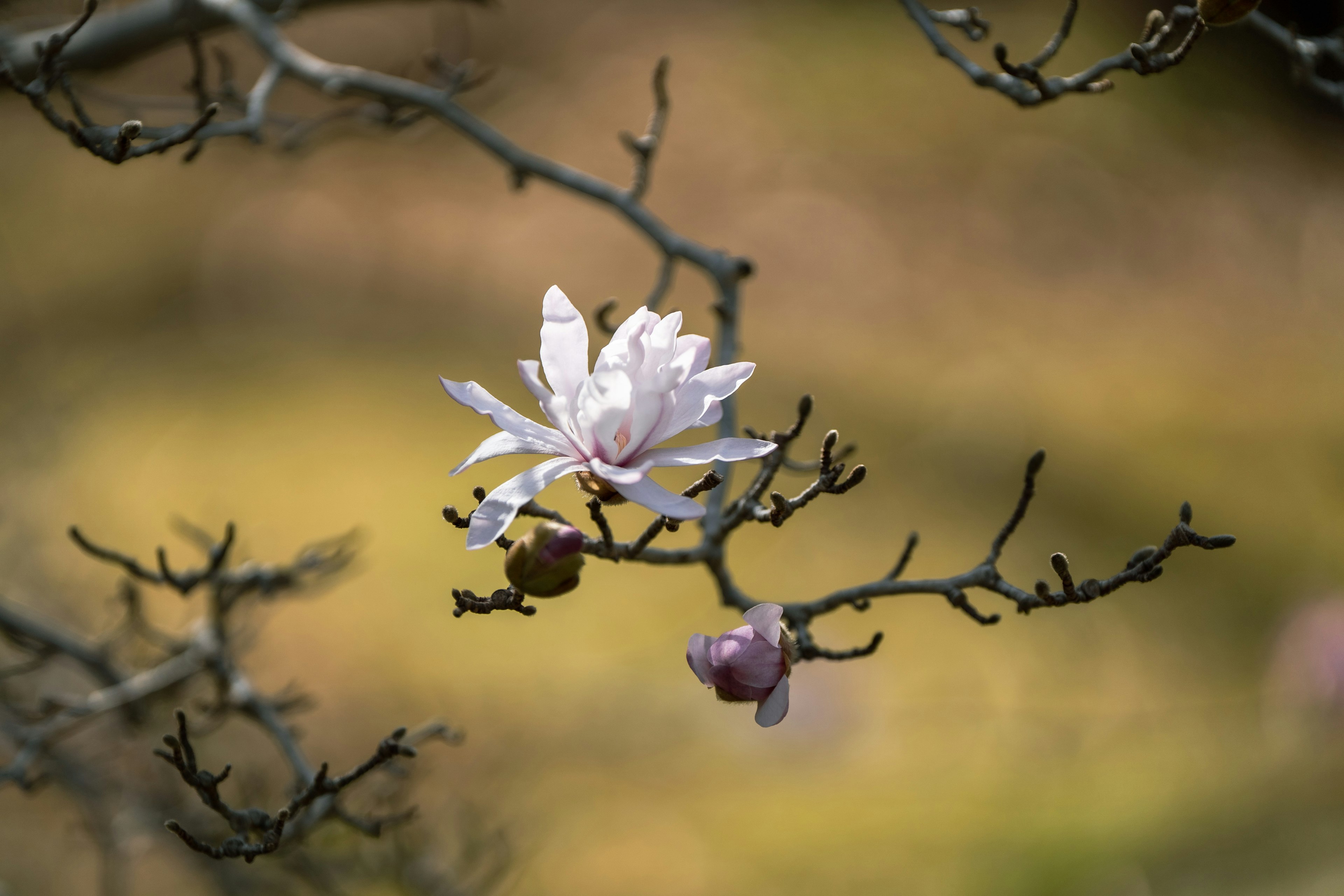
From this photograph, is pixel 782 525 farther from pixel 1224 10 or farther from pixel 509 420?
pixel 1224 10

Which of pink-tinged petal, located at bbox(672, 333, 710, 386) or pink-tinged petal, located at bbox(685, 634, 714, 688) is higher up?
pink-tinged petal, located at bbox(672, 333, 710, 386)

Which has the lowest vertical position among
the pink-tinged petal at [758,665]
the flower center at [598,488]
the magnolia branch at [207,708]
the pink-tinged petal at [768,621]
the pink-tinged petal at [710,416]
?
the magnolia branch at [207,708]

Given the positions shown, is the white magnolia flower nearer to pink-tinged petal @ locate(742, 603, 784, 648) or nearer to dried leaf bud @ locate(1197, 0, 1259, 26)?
pink-tinged petal @ locate(742, 603, 784, 648)

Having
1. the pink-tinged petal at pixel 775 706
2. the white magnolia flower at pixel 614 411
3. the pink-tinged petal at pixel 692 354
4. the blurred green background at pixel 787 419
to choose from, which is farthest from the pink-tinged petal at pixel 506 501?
the blurred green background at pixel 787 419

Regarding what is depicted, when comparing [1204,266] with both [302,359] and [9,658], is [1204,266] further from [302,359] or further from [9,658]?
[9,658]

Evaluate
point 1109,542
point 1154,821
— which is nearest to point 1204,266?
point 1109,542

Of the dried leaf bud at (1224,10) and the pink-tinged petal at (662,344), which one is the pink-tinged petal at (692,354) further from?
the dried leaf bud at (1224,10)

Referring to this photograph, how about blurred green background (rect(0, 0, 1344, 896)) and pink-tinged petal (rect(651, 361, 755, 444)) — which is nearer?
pink-tinged petal (rect(651, 361, 755, 444))

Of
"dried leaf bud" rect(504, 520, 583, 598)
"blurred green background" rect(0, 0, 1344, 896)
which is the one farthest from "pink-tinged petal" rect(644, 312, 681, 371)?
"blurred green background" rect(0, 0, 1344, 896)
